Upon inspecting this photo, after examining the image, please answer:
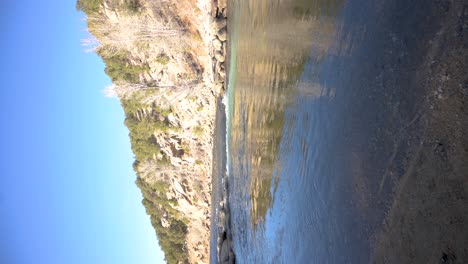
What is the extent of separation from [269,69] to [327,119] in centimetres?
410

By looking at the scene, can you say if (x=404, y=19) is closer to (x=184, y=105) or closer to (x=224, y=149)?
(x=224, y=149)

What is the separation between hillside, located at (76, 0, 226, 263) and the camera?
22891mm

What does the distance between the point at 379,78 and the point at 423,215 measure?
5.85 ft

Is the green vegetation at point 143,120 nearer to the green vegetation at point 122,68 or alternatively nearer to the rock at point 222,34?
the green vegetation at point 122,68

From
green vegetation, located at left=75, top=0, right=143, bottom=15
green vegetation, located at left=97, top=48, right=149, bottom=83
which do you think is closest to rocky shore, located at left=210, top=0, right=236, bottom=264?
green vegetation, located at left=75, top=0, right=143, bottom=15

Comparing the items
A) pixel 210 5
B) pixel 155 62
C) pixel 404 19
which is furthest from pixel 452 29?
pixel 155 62

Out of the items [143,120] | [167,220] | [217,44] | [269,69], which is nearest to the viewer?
[269,69]

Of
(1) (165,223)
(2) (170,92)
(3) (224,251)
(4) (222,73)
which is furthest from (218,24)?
(1) (165,223)

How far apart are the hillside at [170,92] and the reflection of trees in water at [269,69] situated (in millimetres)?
5730

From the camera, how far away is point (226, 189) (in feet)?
57.2

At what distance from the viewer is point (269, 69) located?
10703 mm

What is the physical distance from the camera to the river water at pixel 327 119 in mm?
4832

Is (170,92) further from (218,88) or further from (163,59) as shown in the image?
(218,88)

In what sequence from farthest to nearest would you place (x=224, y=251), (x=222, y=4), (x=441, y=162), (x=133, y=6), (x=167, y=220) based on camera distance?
(x=167, y=220), (x=133, y=6), (x=222, y=4), (x=224, y=251), (x=441, y=162)
